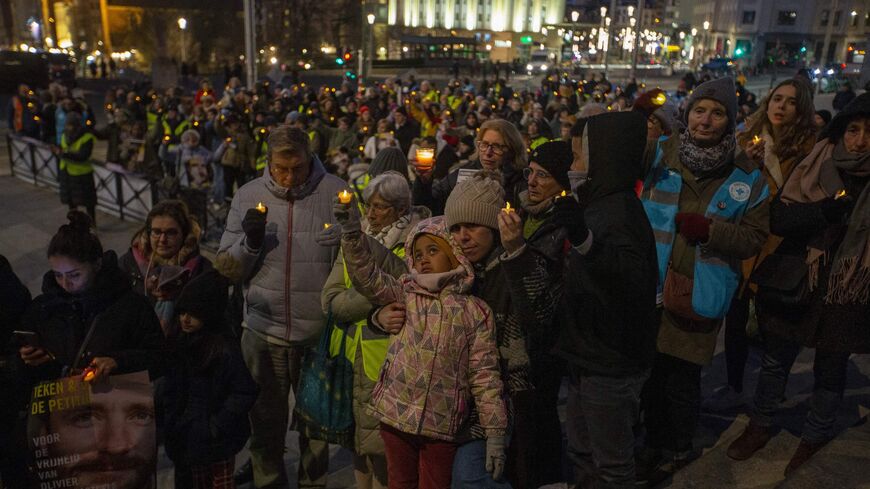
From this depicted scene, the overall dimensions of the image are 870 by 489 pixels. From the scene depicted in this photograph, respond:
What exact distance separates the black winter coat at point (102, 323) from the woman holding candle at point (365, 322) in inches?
35.2

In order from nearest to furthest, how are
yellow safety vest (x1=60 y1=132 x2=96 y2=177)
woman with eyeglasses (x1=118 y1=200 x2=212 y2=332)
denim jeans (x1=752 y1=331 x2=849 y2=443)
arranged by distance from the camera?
denim jeans (x1=752 y1=331 x2=849 y2=443), woman with eyeglasses (x1=118 y1=200 x2=212 y2=332), yellow safety vest (x1=60 y1=132 x2=96 y2=177)

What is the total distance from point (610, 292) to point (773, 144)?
7.61 feet

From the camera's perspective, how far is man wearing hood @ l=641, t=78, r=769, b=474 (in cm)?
347

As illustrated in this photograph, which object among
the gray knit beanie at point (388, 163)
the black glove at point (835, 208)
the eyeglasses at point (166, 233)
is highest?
the black glove at point (835, 208)

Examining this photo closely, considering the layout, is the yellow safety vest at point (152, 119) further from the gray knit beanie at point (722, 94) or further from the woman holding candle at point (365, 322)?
the gray knit beanie at point (722, 94)

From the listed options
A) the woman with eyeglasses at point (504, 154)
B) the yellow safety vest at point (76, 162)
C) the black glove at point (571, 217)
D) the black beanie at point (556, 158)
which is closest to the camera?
the black glove at point (571, 217)

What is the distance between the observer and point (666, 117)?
17.4ft

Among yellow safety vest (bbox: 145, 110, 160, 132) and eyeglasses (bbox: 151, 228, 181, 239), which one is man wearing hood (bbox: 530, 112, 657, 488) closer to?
eyeglasses (bbox: 151, 228, 181, 239)

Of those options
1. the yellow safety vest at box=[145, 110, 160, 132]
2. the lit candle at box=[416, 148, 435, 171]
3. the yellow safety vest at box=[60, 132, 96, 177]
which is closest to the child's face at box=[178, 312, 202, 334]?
the lit candle at box=[416, 148, 435, 171]

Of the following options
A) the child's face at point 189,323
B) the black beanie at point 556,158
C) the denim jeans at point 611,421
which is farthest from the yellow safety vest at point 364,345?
the black beanie at point 556,158

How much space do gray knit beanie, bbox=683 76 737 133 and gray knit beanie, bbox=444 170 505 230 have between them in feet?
4.54

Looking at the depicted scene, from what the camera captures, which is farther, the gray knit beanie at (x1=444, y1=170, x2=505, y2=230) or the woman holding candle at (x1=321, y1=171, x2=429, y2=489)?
the woman holding candle at (x1=321, y1=171, x2=429, y2=489)

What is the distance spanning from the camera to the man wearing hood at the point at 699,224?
3469 millimetres

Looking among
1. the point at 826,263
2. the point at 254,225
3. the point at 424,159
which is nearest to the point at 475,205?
the point at 254,225
